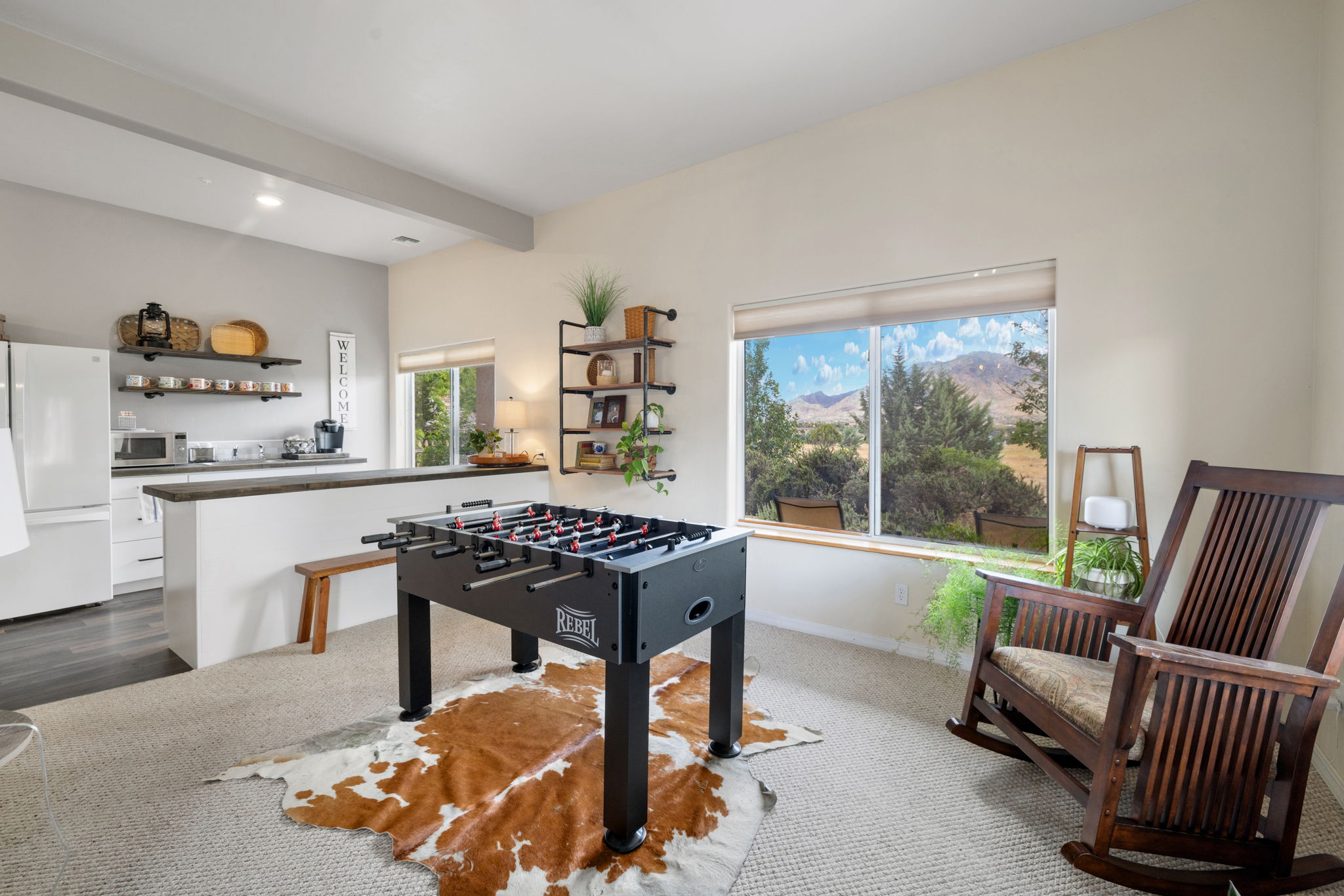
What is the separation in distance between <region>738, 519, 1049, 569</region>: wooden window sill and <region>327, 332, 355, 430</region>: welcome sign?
413 cm

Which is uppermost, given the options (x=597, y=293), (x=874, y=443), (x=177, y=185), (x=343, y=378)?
(x=177, y=185)

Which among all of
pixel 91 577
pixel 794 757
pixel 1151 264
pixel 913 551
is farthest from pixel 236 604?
pixel 1151 264

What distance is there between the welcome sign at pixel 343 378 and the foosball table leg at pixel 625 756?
5.10m

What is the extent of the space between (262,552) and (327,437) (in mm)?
2680

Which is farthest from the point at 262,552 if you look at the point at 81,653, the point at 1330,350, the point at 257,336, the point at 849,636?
the point at 1330,350

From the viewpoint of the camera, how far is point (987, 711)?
7.02ft

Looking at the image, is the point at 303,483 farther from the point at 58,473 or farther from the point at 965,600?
the point at 965,600

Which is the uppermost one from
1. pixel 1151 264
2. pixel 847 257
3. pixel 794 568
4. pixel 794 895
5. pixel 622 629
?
pixel 847 257

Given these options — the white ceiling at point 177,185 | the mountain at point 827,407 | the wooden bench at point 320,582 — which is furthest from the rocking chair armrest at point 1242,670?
the white ceiling at point 177,185

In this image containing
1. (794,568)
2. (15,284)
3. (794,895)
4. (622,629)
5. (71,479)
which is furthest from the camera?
(15,284)

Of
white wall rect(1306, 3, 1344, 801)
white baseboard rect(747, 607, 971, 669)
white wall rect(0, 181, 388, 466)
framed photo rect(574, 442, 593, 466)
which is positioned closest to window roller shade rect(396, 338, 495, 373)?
white wall rect(0, 181, 388, 466)

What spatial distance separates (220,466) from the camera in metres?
4.53

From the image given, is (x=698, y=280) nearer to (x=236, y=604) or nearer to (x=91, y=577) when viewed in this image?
(x=236, y=604)

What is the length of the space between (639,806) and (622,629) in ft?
1.69
